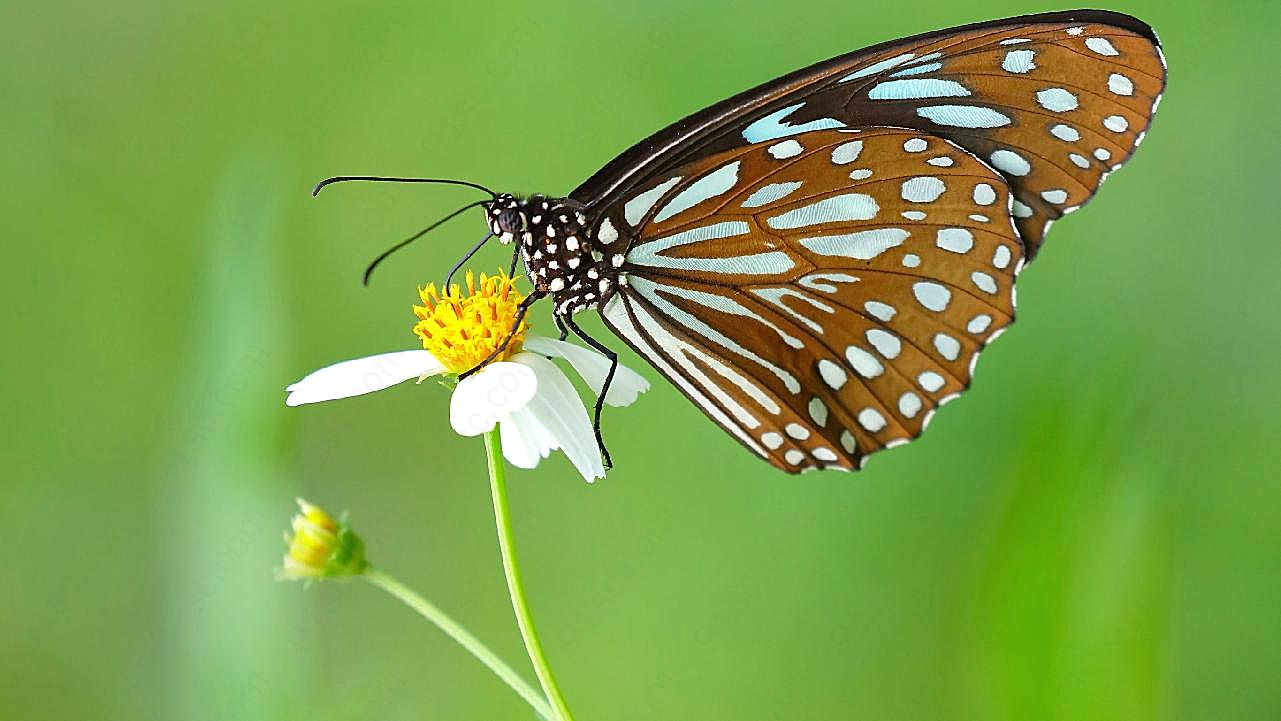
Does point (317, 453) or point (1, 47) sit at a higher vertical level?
point (1, 47)

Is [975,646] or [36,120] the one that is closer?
[975,646]

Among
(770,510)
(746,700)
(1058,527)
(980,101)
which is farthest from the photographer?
(770,510)

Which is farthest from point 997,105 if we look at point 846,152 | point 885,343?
point 885,343

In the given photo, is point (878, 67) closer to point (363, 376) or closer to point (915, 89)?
point (915, 89)

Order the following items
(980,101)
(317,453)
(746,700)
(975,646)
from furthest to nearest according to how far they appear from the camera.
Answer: (317,453) → (746,700) → (980,101) → (975,646)

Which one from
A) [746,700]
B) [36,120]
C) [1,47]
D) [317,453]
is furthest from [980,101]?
[1,47]

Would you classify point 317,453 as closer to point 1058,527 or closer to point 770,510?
point 770,510

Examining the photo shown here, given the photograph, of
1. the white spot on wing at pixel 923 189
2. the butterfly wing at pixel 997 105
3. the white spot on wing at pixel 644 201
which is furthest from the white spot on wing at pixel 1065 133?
the white spot on wing at pixel 644 201
